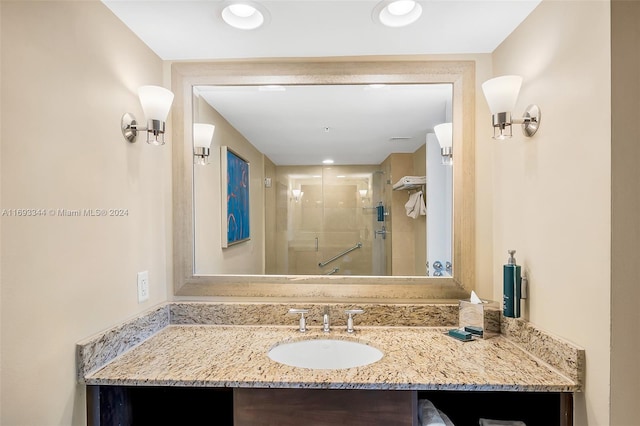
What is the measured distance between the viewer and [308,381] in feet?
3.64

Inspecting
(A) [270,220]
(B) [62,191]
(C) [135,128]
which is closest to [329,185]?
(A) [270,220]

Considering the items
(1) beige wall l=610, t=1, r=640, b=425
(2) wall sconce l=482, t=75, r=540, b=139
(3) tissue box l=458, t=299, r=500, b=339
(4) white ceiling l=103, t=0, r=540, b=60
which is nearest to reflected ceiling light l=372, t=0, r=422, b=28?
(4) white ceiling l=103, t=0, r=540, b=60

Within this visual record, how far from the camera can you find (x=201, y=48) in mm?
1579

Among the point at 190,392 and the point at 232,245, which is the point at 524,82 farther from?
the point at 190,392

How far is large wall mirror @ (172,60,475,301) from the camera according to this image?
5.39 feet

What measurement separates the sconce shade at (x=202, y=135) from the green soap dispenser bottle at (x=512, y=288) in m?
1.48

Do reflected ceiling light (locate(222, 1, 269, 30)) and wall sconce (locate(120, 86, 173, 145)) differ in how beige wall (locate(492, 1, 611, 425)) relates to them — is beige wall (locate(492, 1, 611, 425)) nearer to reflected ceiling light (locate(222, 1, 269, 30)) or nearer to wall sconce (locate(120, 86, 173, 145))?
reflected ceiling light (locate(222, 1, 269, 30))

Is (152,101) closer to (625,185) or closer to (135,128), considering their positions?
(135,128)

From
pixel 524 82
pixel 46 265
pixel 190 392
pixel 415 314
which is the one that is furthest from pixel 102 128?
pixel 524 82

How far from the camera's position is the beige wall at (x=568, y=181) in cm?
99

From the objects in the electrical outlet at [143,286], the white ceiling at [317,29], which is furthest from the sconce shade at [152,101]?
the electrical outlet at [143,286]

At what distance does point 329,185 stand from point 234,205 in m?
0.50

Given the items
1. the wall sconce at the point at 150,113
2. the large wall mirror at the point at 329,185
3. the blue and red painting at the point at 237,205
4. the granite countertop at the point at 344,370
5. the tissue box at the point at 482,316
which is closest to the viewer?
the granite countertop at the point at 344,370

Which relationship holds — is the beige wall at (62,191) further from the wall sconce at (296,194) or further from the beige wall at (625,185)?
the beige wall at (625,185)
